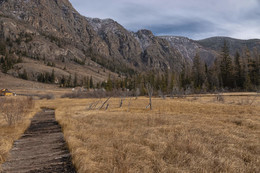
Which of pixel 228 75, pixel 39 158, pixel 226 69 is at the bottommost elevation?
pixel 39 158

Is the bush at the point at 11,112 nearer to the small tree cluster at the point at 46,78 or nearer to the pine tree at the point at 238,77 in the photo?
the pine tree at the point at 238,77

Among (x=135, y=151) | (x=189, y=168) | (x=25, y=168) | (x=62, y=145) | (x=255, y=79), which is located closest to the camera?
(x=189, y=168)

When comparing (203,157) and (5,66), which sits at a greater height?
(5,66)

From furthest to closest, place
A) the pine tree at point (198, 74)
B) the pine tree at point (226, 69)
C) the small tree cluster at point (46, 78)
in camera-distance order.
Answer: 1. the small tree cluster at point (46, 78)
2. the pine tree at point (198, 74)
3. the pine tree at point (226, 69)

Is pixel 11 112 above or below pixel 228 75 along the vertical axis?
below

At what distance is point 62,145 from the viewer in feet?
26.5

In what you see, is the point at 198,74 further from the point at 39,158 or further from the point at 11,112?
the point at 39,158

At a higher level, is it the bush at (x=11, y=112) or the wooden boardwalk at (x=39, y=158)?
the bush at (x=11, y=112)

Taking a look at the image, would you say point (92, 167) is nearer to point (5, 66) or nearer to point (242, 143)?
point (242, 143)

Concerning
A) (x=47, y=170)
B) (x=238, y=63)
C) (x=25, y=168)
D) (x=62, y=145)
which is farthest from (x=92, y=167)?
(x=238, y=63)

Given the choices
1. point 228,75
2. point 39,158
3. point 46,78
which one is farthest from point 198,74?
point 46,78

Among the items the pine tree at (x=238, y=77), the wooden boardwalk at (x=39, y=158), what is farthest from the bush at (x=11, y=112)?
the pine tree at (x=238, y=77)

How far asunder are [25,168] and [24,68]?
166 meters

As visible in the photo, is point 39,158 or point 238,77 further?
point 238,77
